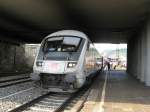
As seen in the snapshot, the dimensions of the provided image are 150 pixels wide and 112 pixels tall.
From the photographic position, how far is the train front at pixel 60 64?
46.6 ft

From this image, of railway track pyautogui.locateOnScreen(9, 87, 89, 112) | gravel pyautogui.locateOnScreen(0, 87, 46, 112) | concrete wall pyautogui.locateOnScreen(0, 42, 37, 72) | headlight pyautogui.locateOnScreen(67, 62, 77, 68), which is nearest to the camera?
railway track pyautogui.locateOnScreen(9, 87, 89, 112)

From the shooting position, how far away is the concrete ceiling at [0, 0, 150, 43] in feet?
66.7

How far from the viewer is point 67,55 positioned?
15.0 metres

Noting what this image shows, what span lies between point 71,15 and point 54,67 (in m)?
10.8

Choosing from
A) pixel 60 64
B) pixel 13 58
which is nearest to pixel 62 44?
pixel 60 64

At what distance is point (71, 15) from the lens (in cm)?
2464

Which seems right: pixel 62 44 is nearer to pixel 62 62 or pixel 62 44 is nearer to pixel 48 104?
pixel 62 62

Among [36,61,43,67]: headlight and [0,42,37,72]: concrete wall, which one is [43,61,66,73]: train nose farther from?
[0,42,37,72]: concrete wall

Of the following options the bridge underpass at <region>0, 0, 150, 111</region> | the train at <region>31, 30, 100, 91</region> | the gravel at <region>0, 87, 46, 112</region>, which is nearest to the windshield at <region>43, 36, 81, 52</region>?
the train at <region>31, 30, 100, 91</region>

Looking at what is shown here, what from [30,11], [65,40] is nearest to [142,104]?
[65,40]

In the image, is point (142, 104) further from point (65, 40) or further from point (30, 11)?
point (30, 11)

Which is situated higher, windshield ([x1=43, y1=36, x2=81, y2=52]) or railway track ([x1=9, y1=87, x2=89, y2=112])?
windshield ([x1=43, y1=36, x2=81, y2=52])

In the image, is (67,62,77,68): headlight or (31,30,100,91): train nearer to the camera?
(31,30,100,91): train

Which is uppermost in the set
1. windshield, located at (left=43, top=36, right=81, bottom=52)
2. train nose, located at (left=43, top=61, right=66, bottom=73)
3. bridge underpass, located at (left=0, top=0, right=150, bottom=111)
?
bridge underpass, located at (left=0, top=0, right=150, bottom=111)
